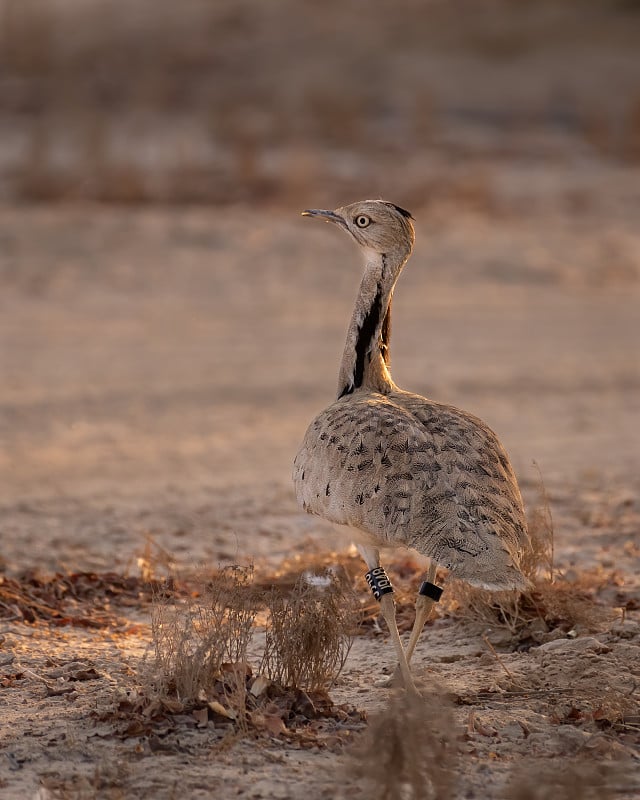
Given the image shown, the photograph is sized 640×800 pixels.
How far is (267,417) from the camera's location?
9906mm

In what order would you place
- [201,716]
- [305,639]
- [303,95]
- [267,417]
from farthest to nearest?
[303,95] < [267,417] < [305,639] < [201,716]

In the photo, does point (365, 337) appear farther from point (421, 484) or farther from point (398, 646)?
point (398, 646)

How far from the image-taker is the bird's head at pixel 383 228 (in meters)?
5.19

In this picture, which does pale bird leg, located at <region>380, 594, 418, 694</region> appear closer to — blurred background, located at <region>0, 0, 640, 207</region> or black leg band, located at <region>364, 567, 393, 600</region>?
black leg band, located at <region>364, 567, 393, 600</region>

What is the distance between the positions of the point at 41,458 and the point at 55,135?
39.0 ft

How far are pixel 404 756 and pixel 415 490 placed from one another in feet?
3.33

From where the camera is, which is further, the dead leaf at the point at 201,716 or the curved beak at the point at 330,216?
the curved beak at the point at 330,216

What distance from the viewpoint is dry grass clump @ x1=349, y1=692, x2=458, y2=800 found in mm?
3318

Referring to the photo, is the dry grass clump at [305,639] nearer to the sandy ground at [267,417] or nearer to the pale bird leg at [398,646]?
the pale bird leg at [398,646]

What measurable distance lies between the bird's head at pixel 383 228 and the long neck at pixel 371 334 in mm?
39

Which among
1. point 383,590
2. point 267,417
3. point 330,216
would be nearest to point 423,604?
point 383,590

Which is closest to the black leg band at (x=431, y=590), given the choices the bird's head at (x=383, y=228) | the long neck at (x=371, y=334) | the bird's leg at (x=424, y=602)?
the bird's leg at (x=424, y=602)

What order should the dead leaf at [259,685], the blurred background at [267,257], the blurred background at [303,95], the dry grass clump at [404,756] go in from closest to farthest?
1. the dry grass clump at [404,756]
2. the dead leaf at [259,685]
3. the blurred background at [267,257]
4. the blurred background at [303,95]

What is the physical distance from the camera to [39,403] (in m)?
9.88
